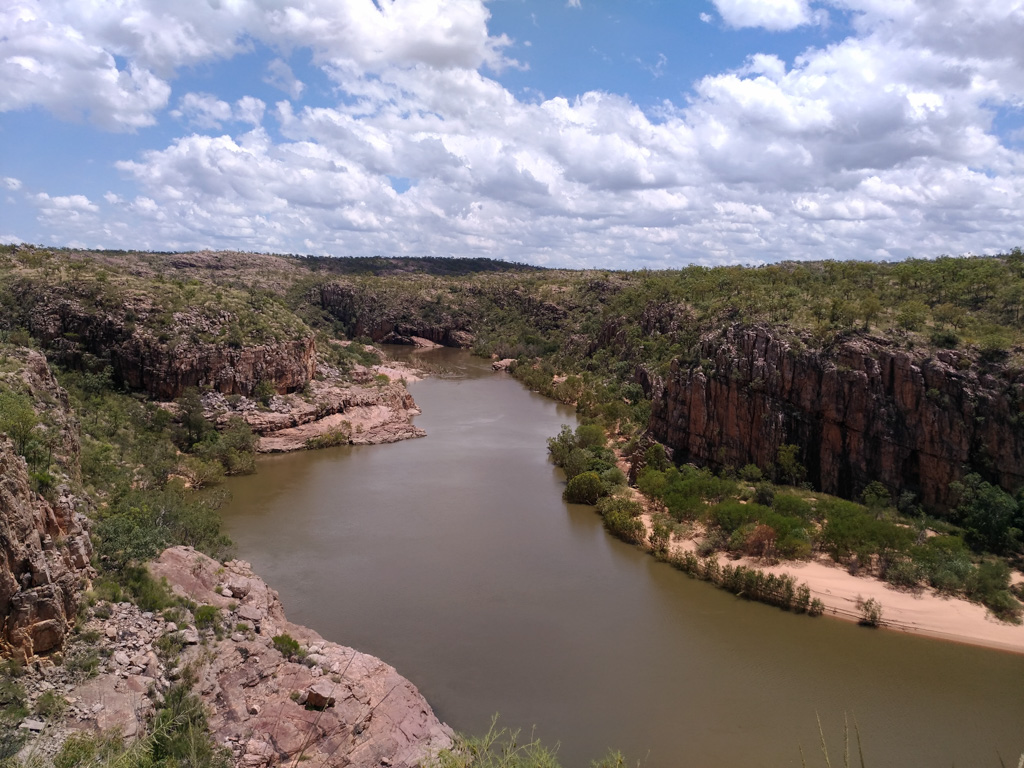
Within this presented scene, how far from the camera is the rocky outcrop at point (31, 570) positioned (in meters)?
13.5

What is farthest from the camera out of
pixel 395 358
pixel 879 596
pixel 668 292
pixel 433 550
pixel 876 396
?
pixel 395 358

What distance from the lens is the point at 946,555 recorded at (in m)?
25.6

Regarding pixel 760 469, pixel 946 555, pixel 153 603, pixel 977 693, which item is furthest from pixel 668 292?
pixel 153 603

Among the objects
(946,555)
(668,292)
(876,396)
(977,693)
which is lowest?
(977,693)

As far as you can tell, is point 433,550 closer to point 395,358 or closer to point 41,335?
point 41,335

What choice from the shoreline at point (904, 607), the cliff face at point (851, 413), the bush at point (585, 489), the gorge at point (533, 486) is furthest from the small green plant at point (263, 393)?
the shoreline at point (904, 607)

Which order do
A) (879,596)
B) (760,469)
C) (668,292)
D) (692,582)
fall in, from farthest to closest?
(668,292), (760,469), (692,582), (879,596)

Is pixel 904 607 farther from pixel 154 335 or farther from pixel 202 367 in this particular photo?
pixel 154 335

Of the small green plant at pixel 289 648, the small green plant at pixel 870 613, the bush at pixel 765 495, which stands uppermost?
the bush at pixel 765 495

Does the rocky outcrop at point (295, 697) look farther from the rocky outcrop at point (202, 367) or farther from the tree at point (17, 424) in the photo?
the rocky outcrop at point (202, 367)

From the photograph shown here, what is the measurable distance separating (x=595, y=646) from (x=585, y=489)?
14072mm

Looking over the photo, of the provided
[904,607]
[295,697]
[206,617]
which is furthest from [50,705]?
[904,607]

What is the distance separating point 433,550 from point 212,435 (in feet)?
61.8

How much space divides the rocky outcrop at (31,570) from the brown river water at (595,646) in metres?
8.32
